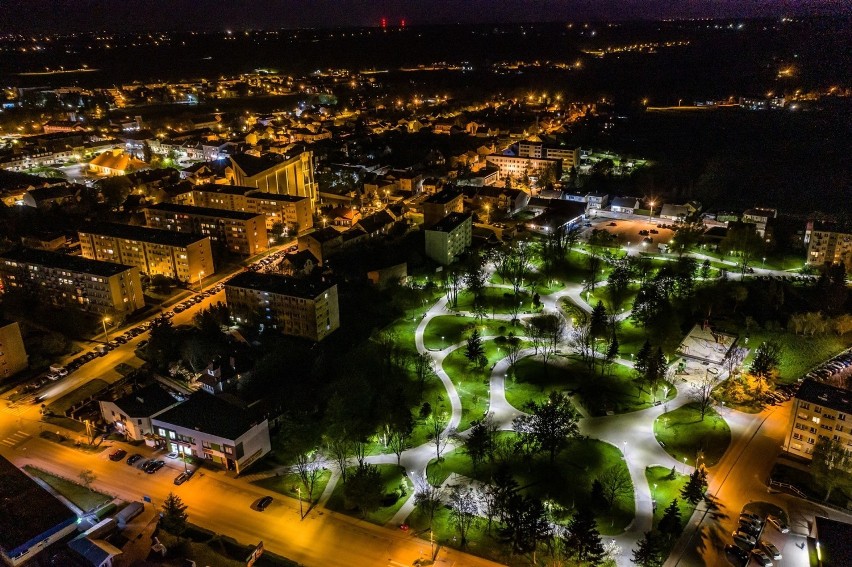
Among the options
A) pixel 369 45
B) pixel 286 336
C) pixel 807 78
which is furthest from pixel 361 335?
pixel 369 45

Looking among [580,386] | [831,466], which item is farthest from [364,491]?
[831,466]

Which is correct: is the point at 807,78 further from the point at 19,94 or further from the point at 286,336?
the point at 19,94

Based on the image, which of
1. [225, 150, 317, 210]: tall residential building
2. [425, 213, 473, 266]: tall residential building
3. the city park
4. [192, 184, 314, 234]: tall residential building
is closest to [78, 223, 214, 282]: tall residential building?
[192, 184, 314, 234]: tall residential building

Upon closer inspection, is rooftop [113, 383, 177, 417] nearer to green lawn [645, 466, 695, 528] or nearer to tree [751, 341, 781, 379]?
green lawn [645, 466, 695, 528]

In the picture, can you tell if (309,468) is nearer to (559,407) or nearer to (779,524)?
(559,407)

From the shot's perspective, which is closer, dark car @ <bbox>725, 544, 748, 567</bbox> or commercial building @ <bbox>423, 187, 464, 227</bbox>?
dark car @ <bbox>725, 544, 748, 567</bbox>

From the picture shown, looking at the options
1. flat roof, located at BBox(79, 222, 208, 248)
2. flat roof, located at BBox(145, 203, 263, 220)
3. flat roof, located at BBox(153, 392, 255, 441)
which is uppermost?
flat roof, located at BBox(145, 203, 263, 220)

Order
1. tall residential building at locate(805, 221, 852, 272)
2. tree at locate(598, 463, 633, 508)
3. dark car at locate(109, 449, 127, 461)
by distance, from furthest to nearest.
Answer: tall residential building at locate(805, 221, 852, 272) < dark car at locate(109, 449, 127, 461) < tree at locate(598, 463, 633, 508)
